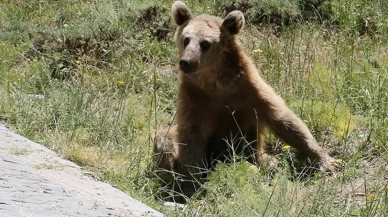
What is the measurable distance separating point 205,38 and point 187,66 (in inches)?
14.7

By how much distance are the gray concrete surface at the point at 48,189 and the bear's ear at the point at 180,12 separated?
6.21ft

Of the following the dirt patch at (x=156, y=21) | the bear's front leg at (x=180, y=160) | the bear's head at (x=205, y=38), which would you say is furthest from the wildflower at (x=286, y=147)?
the dirt patch at (x=156, y=21)

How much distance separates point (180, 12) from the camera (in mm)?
7086

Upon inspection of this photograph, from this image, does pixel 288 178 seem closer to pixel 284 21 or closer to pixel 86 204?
pixel 86 204

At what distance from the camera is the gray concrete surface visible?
14.1 ft

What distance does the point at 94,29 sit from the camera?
9.77 meters

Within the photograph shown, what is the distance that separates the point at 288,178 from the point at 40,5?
20.8ft

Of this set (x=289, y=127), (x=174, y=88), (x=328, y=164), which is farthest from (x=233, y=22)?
(x=174, y=88)

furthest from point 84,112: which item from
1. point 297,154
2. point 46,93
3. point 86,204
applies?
point 86,204

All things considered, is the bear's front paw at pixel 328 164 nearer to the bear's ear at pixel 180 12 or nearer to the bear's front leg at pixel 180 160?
the bear's front leg at pixel 180 160

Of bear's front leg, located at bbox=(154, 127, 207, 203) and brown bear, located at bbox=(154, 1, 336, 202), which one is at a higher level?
brown bear, located at bbox=(154, 1, 336, 202)

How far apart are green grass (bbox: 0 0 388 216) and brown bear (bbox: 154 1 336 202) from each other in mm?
201

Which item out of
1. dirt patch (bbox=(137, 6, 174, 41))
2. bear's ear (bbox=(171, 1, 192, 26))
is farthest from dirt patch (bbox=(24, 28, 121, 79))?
bear's ear (bbox=(171, 1, 192, 26))

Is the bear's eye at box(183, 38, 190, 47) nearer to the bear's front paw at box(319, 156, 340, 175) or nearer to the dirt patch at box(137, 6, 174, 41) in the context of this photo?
the bear's front paw at box(319, 156, 340, 175)
